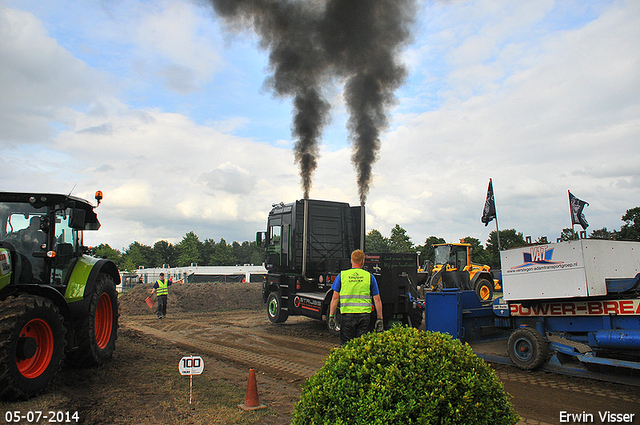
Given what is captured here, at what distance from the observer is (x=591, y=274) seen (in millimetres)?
6301

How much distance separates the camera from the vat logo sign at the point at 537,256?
6.80m

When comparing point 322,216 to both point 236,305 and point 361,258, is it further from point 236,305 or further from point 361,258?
point 236,305

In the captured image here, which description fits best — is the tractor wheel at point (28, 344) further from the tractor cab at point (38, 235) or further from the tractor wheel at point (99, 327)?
the tractor wheel at point (99, 327)

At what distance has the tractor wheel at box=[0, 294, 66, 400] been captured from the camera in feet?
14.9

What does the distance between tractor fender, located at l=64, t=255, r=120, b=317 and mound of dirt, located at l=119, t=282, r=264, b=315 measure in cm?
1324

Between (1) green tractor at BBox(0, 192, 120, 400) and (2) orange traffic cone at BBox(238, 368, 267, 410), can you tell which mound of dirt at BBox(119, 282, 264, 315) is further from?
(2) orange traffic cone at BBox(238, 368, 267, 410)

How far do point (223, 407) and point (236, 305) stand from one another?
1675 centimetres

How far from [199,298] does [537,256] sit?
1723cm

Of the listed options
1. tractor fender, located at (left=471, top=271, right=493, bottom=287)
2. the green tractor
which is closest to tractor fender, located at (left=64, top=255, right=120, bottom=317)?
the green tractor

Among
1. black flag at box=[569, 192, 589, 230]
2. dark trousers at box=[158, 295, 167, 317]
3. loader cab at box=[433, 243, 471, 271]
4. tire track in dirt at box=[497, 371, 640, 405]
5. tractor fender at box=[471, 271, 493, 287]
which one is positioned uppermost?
black flag at box=[569, 192, 589, 230]

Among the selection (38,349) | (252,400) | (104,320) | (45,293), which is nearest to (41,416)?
(38,349)

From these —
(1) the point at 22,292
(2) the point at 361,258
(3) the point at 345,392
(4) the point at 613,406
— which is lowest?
(4) the point at 613,406

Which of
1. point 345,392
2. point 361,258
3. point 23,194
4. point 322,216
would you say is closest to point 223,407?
point 361,258

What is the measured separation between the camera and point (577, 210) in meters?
11.1
